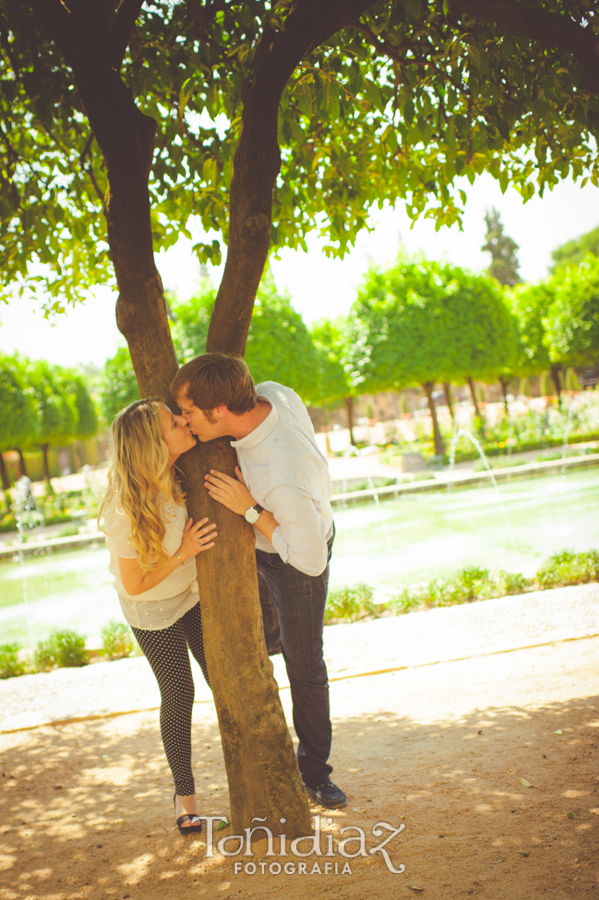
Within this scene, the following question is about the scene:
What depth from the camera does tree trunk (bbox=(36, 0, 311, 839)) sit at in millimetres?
2752

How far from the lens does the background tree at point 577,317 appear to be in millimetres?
25547

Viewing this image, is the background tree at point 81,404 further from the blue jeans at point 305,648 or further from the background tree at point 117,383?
the blue jeans at point 305,648

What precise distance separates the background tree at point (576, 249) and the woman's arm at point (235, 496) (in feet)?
218

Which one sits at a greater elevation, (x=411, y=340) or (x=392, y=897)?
(x=411, y=340)

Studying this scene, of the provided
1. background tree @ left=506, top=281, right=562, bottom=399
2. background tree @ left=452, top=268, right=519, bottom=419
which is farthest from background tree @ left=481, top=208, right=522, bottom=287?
background tree @ left=452, top=268, right=519, bottom=419

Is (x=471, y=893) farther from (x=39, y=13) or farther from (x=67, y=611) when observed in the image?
(x=67, y=611)

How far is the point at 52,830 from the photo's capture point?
3254 mm

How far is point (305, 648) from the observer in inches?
118

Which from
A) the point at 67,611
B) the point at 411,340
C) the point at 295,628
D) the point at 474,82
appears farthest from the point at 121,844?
the point at 411,340

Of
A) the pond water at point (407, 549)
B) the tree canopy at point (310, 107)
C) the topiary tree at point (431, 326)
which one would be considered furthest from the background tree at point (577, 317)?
the tree canopy at point (310, 107)

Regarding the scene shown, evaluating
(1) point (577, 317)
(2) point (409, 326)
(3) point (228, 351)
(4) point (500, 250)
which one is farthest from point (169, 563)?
(4) point (500, 250)

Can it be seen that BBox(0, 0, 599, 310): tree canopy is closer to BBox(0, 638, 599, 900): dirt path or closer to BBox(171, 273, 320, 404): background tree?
BBox(0, 638, 599, 900): dirt path

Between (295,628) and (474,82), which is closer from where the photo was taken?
(295,628)

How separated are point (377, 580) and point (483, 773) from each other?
5.01 meters
